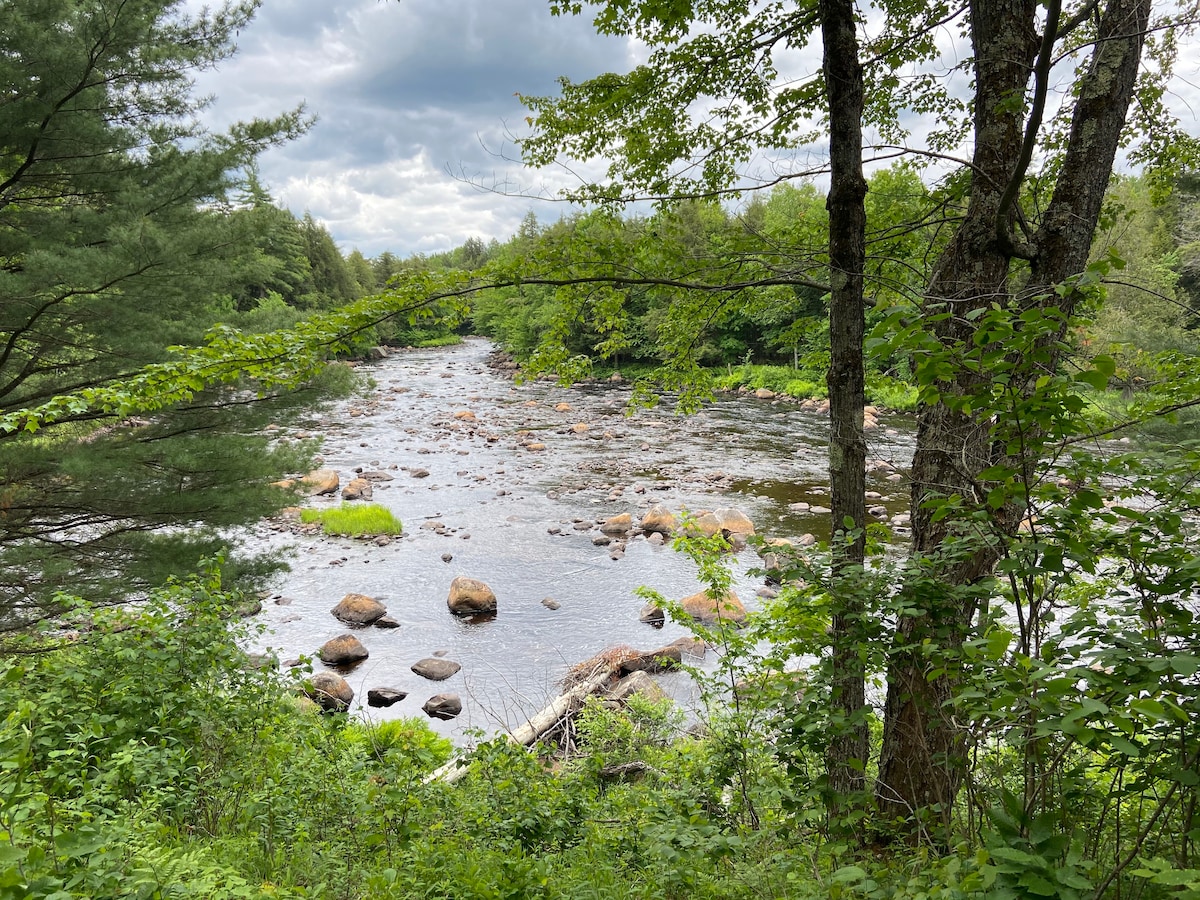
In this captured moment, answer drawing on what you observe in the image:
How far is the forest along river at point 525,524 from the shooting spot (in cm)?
930

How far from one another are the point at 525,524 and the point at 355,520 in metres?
4.10

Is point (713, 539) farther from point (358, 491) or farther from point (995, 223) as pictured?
point (358, 491)

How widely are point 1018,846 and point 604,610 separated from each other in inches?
367

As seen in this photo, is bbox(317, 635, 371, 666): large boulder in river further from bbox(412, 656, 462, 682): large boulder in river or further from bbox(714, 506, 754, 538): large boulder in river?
bbox(714, 506, 754, 538): large boulder in river

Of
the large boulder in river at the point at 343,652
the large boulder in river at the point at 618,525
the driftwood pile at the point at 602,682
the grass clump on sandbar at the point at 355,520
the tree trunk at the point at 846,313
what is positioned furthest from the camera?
the grass clump on sandbar at the point at 355,520

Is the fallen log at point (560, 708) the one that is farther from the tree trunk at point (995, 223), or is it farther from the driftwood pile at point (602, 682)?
the tree trunk at point (995, 223)

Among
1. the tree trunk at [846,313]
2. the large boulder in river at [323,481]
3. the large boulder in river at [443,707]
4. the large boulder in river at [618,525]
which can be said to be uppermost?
the tree trunk at [846,313]

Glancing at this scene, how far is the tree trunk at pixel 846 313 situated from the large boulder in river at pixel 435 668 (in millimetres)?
6549

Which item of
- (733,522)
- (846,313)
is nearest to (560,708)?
(846,313)

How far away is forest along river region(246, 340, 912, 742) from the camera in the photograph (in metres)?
9.30

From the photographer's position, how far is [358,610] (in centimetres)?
1038

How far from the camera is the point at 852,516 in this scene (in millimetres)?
3699

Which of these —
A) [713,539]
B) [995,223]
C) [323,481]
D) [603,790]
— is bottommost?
[603,790]

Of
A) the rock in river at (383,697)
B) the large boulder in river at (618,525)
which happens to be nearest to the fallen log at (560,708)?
the rock in river at (383,697)
